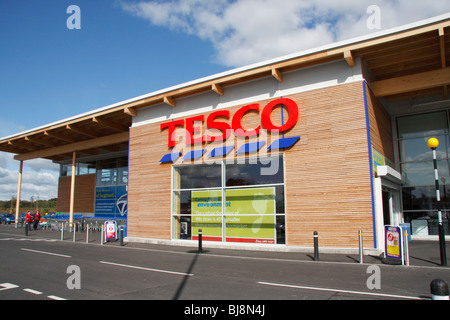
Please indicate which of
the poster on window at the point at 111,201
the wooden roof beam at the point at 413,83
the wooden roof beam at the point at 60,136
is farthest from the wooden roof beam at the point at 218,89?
the poster on window at the point at 111,201

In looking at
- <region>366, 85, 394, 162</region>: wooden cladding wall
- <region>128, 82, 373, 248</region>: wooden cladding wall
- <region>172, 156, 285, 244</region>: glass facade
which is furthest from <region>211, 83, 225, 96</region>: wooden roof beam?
<region>366, 85, 394, 162</region>: wooden cladding wall

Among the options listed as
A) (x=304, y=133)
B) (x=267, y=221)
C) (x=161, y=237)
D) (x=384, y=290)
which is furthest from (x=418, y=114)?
(x=161, y=237)

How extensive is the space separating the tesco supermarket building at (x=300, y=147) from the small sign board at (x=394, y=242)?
36.4 inches

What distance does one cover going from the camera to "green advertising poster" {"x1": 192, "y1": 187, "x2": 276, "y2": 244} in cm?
1430

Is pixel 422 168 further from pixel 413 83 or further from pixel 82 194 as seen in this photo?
pixel 82 194

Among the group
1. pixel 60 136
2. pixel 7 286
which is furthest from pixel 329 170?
pixel 60 136

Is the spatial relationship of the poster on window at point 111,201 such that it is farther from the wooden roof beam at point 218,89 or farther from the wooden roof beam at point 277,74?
the wooden roof beam at point 277,74

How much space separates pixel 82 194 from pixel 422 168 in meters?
28.3

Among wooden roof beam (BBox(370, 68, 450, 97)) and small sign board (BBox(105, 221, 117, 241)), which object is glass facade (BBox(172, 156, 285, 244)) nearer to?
small sign board (BBox(105, 221, 117, 241))

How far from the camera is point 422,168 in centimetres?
1720

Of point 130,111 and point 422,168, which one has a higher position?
point 130,111

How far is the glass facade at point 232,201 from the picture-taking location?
14180 millimetres

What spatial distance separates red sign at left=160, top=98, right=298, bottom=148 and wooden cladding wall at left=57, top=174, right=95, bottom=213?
1698 cm
